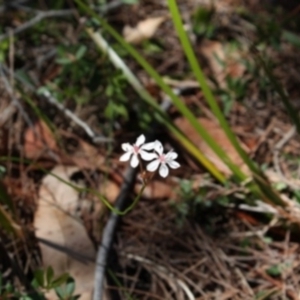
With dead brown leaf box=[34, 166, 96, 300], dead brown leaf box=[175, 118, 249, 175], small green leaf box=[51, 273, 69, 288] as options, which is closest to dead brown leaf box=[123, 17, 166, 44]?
dead brown leaf box=[175, 118, 249, 175]

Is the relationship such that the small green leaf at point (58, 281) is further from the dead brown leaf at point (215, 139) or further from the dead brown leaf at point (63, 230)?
the dead brown leaf at point (215, 139)

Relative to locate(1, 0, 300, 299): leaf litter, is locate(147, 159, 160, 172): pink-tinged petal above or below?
above

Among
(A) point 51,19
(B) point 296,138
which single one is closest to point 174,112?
(B) point 296,138

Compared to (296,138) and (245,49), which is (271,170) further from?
(245,49)

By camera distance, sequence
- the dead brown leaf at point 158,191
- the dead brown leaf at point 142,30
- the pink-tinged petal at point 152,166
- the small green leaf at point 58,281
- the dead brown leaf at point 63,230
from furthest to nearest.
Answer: the dead brown leaf at point 142,30, the dead brown leaf at point 158,191, the dead brown leaf at point 63,230, the small green leaf at point 58,281, the pink-tinged petal at point 152,166

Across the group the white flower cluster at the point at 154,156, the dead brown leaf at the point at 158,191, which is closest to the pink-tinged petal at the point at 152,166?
the white flower cluster at the point at 154,156

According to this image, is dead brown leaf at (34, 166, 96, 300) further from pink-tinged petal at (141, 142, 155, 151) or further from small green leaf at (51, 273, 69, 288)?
pink-tinged petal at (141, 142, 155, 151)

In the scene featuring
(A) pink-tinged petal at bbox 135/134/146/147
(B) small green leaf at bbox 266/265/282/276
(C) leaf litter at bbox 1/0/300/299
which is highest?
(A) pink-tinged petal at bbox 135/134/146/147
